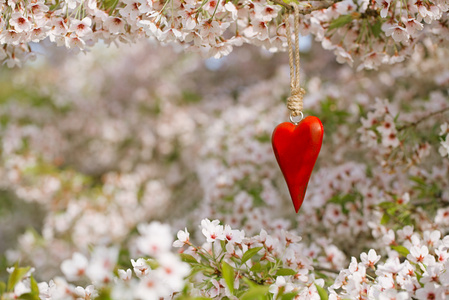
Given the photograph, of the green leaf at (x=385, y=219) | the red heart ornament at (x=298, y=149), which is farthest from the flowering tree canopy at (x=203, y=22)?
the green leaf at (x=385, y=219)

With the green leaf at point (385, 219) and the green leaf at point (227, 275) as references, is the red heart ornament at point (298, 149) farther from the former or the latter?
the green leaf at point (385, 219)

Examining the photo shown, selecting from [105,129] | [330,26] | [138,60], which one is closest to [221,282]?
[330,26]

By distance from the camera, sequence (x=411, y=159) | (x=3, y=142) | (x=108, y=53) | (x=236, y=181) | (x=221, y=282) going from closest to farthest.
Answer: (x=221, y=282) → (x=411, y=159) → (x=236, y=181) → (x=3, y=142) → (x=108, y=53)

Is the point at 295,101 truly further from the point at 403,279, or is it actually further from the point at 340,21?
the point at 403,279

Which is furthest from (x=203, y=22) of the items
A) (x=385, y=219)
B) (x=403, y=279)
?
(x=385, y=219)

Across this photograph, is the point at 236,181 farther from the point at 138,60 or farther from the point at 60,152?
the point at 138,60
